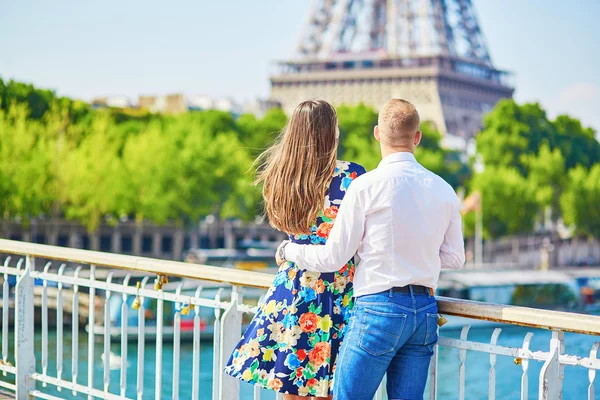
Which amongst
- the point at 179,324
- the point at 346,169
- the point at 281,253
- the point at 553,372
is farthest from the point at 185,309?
the point at 553,372

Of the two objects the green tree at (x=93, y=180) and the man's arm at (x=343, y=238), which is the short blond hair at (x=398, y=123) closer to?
the man's arm at (x=343, y=238)

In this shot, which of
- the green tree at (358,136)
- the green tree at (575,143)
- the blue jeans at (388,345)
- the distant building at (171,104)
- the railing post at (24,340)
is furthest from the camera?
the distant building at (171,104)

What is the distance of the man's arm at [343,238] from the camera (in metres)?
3.10

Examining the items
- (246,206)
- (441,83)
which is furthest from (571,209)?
(441,83)

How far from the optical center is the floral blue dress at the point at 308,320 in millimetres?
3297

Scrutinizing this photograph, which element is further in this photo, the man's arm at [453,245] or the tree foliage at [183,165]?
the tree foliage at [183,165]

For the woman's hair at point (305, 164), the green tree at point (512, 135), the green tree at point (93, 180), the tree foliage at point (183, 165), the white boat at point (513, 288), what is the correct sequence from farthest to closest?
the green tree at point (512, 135)
the white boat at point (513, 288)
the green tree at point (93, 180)
the tree foliage at point (183, 165)
the woman's hair at point (305, 164)

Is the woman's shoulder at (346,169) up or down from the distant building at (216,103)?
down

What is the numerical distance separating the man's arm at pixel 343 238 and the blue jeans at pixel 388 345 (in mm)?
156

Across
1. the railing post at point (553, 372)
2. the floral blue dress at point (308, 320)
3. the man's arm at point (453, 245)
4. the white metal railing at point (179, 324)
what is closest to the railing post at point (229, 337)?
the white metal railing at point (179, 324)

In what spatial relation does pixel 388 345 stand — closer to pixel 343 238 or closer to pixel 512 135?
pixel 343 238

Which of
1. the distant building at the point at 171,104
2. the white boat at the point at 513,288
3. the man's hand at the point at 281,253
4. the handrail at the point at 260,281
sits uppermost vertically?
the distant building at the point at 171,104

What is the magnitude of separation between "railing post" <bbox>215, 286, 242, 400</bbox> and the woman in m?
0.68

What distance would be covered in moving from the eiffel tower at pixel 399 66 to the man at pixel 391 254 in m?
60.9
